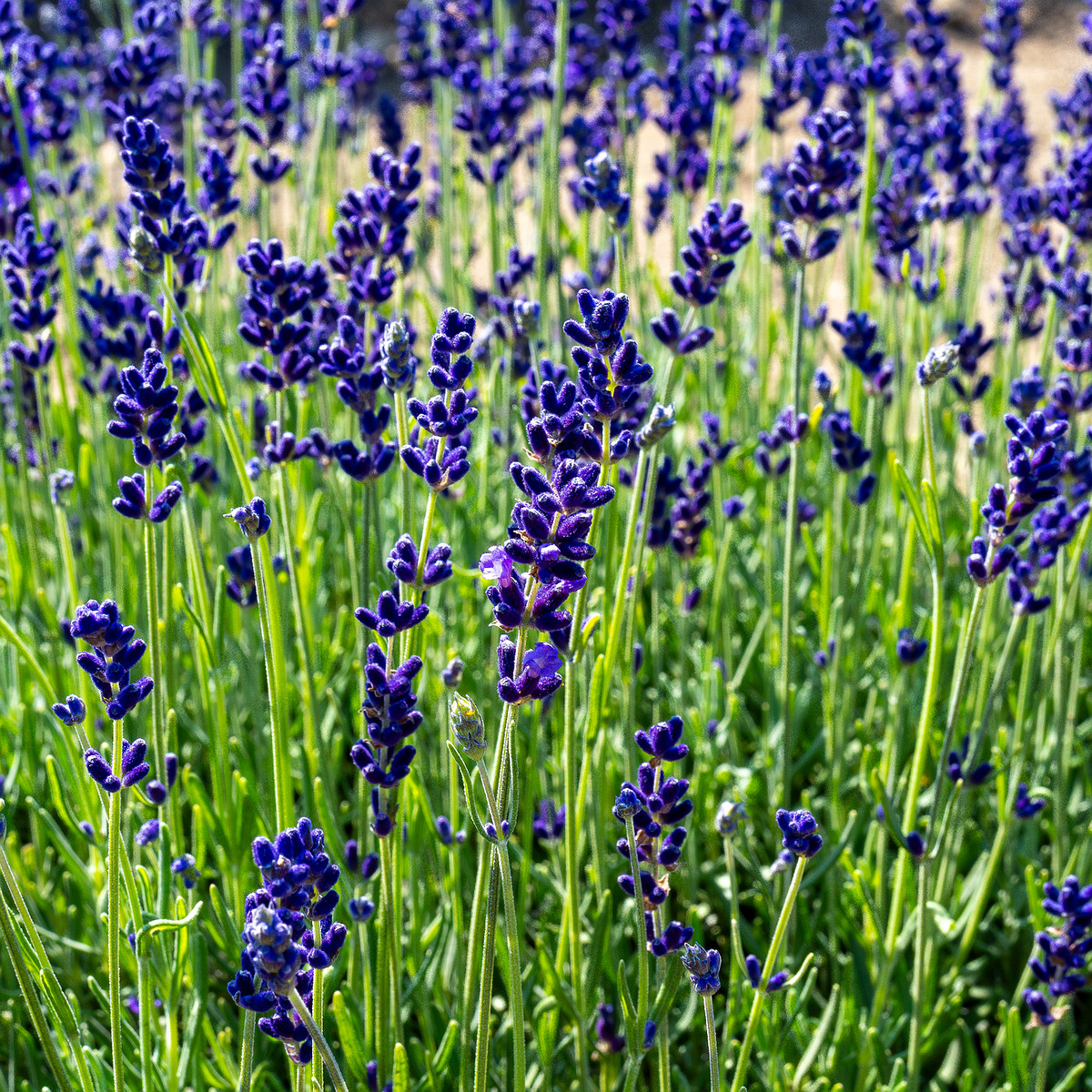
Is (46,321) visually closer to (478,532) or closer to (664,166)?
(478,532)

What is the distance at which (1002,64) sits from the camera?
169 inches

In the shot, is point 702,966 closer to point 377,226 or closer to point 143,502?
point 143,502

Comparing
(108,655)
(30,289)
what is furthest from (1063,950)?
(30,289)

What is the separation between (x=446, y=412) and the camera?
161 centimetres

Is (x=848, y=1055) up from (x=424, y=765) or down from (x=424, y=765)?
down

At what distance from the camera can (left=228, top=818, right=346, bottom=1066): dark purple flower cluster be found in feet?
3.83

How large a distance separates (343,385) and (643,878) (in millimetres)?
981

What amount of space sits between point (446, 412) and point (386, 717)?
45 centimetres

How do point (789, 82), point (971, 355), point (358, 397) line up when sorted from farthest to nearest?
A: point (789, 82) → point (971, 355) → point (358, 397)

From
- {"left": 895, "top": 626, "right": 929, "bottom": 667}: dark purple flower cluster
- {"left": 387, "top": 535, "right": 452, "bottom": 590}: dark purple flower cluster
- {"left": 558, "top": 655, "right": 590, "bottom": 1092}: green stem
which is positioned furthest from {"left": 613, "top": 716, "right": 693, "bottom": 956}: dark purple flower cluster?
{"left": 895, "top": 626, "right": 929, "bottom": 667}: dark purple flower cluster

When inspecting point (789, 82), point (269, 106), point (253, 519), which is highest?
point (789, 82)

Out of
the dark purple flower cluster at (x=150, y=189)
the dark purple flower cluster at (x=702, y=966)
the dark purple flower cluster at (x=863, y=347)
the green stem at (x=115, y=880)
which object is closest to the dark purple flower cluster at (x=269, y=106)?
the dark purple flower cluster at (x=150, y=189)

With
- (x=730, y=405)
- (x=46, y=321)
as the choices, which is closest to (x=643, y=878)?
(x=46, y=321)

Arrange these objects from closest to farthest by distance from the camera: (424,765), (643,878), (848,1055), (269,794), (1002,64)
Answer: (643,878)
(848,1055)
(424,765)
(269,794)
(1002,64)
